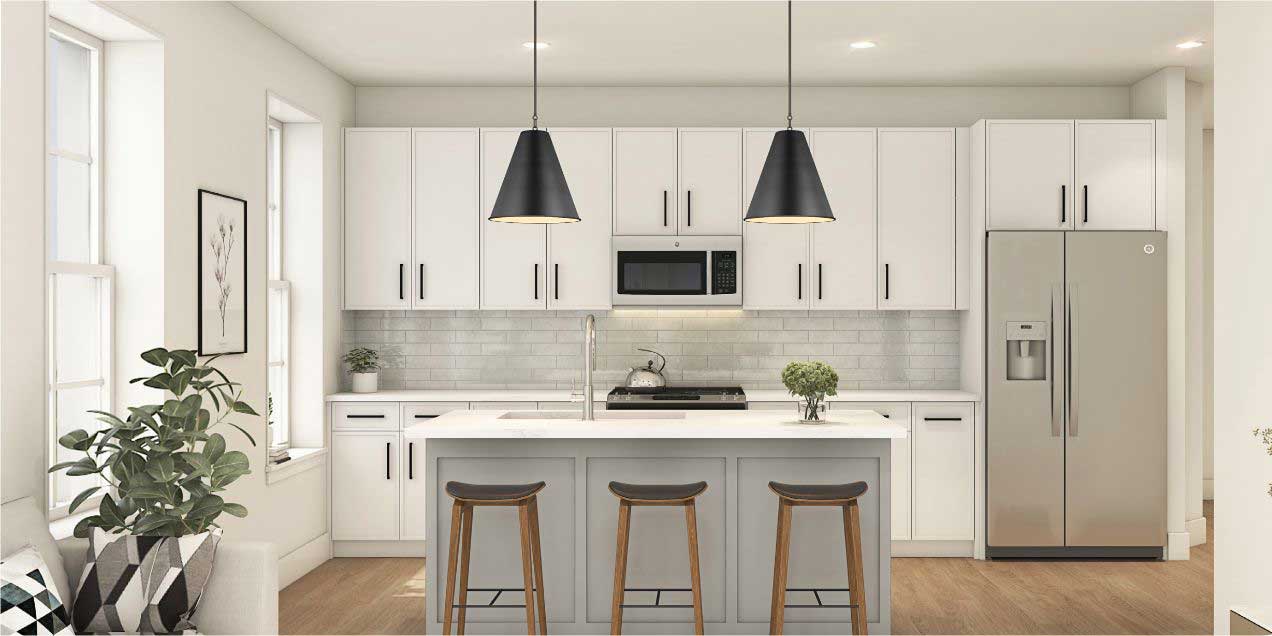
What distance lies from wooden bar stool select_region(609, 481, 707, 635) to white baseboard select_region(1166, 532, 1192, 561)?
3.31 metres

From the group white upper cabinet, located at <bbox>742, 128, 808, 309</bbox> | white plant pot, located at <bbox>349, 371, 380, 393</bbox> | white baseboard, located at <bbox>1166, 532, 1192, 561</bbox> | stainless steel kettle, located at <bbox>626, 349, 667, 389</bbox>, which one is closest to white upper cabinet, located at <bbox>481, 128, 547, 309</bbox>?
stainless steel kettle, located at <bbox>626, 349, 667, 389</bbox>

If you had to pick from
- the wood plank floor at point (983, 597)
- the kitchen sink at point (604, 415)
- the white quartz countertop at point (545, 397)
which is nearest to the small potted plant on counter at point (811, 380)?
the kitchen sink at point (604, 415)

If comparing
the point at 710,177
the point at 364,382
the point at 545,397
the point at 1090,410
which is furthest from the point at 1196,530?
the point at 364,382

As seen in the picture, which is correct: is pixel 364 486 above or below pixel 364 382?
below

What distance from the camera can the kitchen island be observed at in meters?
3.82

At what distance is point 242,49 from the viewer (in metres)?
4.29

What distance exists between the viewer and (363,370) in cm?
556

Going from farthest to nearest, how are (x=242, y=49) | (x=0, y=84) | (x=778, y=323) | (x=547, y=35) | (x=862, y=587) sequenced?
(x=778, y=323), (x=547, y=35), (x=242, y=49), (x=862, y=587), (x=0, y=84)

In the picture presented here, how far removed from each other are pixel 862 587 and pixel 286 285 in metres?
3.56

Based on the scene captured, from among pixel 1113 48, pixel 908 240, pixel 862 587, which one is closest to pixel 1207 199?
pixel 1113 48

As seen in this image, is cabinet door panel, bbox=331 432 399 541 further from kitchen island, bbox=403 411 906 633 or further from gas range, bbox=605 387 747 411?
kitchen island, bbox=403 411 906 633

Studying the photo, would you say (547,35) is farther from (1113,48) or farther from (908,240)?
(1113,48)

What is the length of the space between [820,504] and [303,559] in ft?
9.92

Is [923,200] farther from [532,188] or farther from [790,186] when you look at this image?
[532,188]
